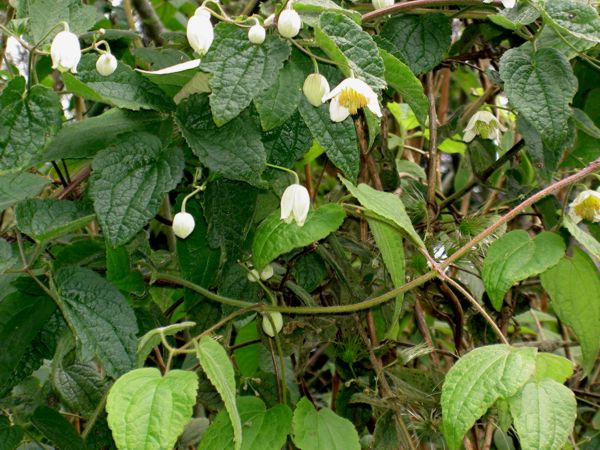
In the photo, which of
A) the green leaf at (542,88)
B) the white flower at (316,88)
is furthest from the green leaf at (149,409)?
the green leaf at (542,88)

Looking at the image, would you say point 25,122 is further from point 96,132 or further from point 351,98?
→ point 351,98

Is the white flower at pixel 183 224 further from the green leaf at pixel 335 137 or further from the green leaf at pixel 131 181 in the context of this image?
the green leaf at pixel 335 137

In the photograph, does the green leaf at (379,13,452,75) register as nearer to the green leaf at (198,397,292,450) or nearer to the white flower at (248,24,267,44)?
the white flower at (248,24,267,44)

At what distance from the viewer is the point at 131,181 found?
0.93 metres

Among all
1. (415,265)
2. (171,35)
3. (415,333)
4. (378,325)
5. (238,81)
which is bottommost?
(415,333)

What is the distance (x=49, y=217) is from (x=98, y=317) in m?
0.14

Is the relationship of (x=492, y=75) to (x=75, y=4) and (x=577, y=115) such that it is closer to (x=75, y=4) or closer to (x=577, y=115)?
(x=577, y=115)

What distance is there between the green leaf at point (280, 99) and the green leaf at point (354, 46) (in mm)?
71

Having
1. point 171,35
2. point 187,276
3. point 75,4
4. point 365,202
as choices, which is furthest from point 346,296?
point 75,4

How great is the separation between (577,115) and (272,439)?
671 millimetres

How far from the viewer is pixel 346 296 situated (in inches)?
49.9

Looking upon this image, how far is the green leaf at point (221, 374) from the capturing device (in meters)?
0.82

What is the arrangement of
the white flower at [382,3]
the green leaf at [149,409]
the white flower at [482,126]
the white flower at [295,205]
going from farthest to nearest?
the white flower at [482,126], the white flower at [382,3], the white flower at [295,205], the green leaf at [149,409]

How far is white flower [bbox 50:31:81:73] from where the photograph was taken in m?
0.91
